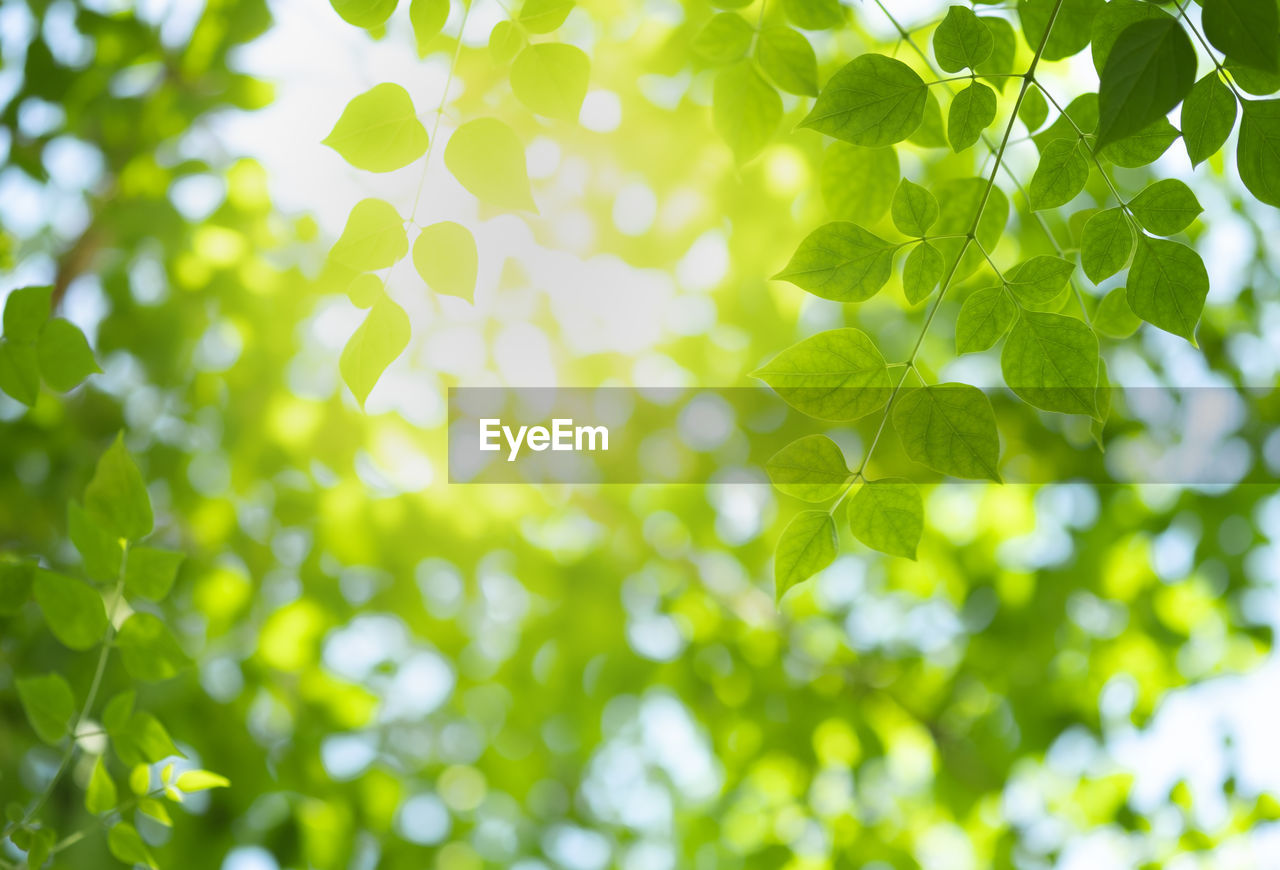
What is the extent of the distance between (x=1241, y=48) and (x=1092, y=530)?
5.59 feet

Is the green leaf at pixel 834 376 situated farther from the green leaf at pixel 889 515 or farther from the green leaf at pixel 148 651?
the green leaf at pixel 148 651

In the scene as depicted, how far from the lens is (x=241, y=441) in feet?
5.50

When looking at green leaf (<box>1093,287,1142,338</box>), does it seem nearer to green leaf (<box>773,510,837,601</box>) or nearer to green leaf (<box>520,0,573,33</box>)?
green leaf (<box>773,510,837,601</box>)

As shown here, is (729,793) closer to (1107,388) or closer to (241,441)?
(241,441)

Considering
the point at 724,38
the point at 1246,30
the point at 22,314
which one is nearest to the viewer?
the point at 1246,30

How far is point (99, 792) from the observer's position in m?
0.60

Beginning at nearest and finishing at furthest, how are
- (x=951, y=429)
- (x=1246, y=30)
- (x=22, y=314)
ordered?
1. (x=1246, y=30)
2. (x=951, y=429)
3. (x=22, y=314)

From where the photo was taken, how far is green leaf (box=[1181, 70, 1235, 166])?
460 millimetres

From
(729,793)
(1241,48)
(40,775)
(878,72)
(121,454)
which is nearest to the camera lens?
(1241,48)

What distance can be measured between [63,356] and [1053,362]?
0.68m

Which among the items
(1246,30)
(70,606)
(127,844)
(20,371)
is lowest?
(127,844)

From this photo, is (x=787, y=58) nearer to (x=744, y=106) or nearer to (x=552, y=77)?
(x=744, y=106)

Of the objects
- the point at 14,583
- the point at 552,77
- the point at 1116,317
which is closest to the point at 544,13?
the point at 552,77

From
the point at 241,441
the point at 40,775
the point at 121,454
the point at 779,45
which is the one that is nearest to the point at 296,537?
the point at 241,441
